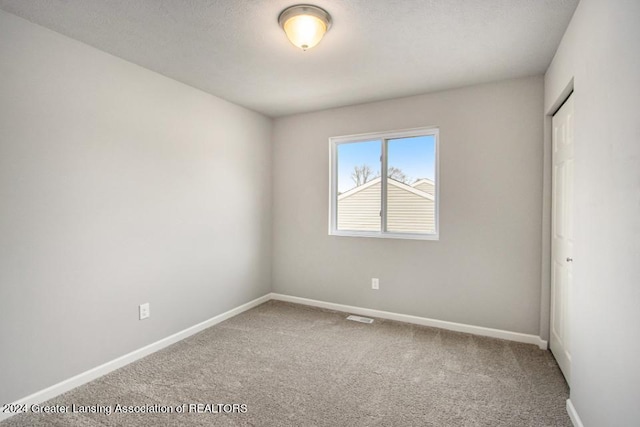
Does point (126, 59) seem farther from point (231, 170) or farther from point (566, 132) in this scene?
point (566, 132)

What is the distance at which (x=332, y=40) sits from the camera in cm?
228

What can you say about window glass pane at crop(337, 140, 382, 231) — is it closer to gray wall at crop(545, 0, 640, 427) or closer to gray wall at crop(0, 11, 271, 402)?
gray wall at crop(0, 11, 271, 402)

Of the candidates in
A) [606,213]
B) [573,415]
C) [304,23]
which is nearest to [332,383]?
[573,415]

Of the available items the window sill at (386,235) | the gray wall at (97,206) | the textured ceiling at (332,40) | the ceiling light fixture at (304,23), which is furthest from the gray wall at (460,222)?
the ceiling light fixture at (304,23)

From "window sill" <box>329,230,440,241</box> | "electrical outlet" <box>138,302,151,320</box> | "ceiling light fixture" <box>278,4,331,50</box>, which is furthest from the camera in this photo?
"window sill" <box>329,230,440,241</box>

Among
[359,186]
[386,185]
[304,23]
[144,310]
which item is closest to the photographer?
[304,23]

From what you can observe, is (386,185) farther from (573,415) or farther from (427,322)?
(573,415)

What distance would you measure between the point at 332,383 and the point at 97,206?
216cm

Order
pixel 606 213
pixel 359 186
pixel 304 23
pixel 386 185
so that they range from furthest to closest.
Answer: pixel 359 186
pixel 386 185
pixel 304 23
pixel 606 213

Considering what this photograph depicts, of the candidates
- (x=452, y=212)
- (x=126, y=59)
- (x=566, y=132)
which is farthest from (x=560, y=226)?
(x=126, y=59)

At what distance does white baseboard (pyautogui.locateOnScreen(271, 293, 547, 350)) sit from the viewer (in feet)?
9.61

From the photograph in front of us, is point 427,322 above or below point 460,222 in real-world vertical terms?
below

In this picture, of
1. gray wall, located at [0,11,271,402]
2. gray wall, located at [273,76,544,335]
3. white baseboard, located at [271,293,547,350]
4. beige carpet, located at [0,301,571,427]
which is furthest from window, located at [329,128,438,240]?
gray wall, located at [0,11,271,402]

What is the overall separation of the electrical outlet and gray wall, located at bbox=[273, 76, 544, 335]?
6.09ft
